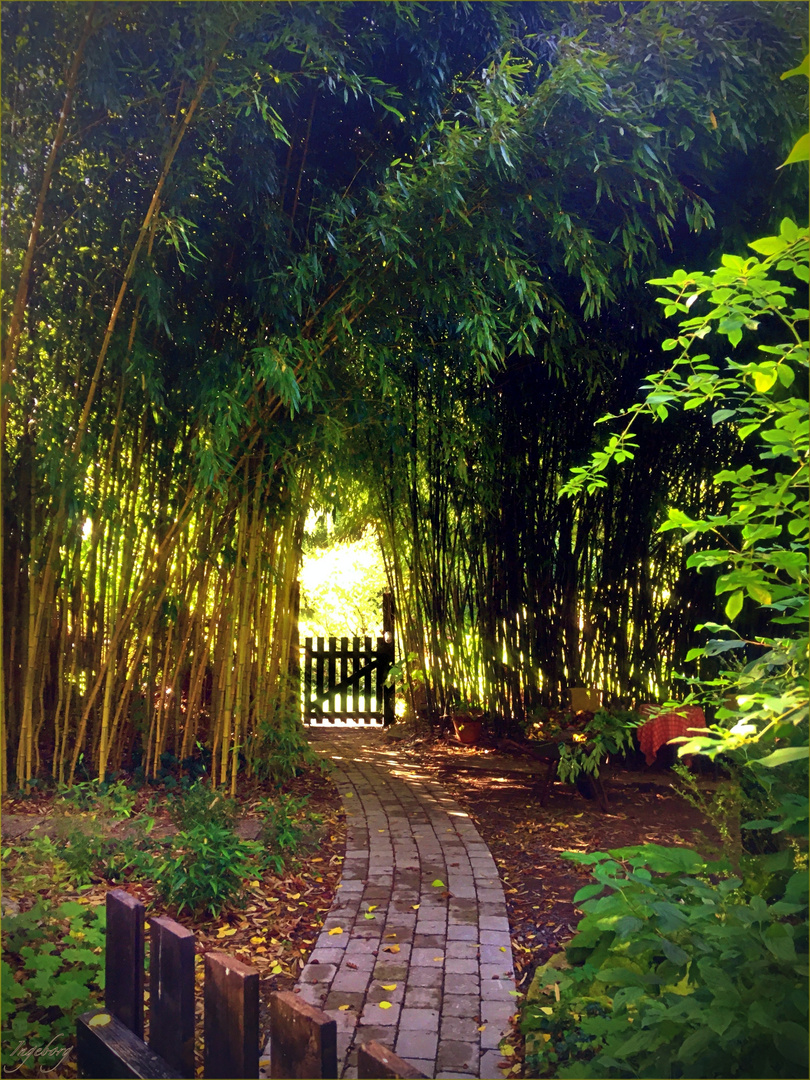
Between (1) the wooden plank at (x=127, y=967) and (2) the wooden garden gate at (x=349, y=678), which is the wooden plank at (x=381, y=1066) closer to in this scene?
(1) the wooden plank at (x=127, y=967)

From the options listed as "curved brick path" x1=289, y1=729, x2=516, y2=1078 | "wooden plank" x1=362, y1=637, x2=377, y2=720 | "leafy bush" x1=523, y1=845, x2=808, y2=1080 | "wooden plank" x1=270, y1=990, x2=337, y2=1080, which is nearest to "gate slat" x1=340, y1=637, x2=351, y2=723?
"wooden plank" x1=362, y1=637, x2=377, y2=720

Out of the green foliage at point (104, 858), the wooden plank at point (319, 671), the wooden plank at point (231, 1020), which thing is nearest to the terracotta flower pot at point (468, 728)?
the wooden plank at point (319, 671)

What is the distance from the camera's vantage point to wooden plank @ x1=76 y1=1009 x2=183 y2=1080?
41.7 inches

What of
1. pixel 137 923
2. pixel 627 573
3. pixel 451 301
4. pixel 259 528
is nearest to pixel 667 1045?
pixel 137 923

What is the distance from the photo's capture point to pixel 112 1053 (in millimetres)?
1086

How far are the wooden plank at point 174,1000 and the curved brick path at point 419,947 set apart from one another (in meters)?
0.73

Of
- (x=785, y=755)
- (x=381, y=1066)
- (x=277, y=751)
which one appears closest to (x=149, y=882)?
(x=277, y=751)

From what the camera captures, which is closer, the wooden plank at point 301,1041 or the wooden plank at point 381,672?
the wooden plank at point 301,1041

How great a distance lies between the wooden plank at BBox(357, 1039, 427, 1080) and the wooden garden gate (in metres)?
5.79

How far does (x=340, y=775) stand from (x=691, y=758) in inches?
75.7

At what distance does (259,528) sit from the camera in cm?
378

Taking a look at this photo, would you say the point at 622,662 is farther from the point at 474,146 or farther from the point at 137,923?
the point at 137,923

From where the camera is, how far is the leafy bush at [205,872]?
7.98 feet

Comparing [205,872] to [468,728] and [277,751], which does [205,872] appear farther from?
[468,728]
